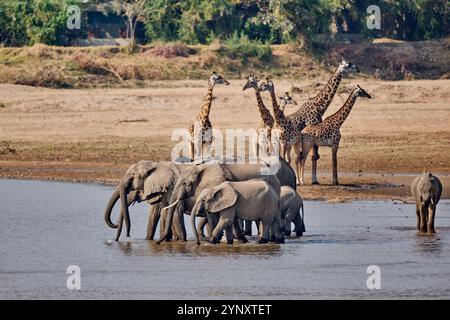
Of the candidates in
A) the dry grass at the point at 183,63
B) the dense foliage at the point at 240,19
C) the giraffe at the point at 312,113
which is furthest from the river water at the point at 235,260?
the dense foliage at the point at 240,19

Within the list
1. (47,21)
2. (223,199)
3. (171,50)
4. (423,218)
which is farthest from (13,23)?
(223,199)

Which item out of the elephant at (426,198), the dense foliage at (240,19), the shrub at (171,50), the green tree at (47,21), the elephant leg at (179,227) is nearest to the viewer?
the elephant leg at (179,227)

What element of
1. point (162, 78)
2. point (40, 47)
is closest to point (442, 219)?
point (162, 78)

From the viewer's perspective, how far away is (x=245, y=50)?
40969mm

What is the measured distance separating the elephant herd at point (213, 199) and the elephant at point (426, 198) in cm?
167

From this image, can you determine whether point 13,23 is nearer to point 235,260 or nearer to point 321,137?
point 321,137

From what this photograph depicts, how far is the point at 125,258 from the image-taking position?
18.7 metres

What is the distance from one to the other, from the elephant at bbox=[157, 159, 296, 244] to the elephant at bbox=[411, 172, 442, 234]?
1.97 metres

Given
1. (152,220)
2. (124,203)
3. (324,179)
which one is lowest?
(324,179)

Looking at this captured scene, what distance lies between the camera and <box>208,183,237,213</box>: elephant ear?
1880 centimetres

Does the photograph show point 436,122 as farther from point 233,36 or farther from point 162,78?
point 233,36

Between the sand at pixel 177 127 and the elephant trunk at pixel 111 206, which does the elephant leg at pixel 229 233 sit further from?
the sand at pixel 177 127

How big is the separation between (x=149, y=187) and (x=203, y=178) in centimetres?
77

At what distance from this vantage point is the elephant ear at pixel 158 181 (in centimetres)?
1958
